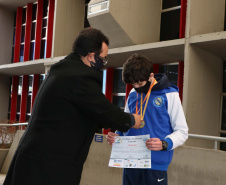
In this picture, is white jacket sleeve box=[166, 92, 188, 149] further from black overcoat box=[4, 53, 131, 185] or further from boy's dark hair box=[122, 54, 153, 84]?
black overcoat box=[4, 53, 131, 185]

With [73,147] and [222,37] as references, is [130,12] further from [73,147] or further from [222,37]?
[73,147]

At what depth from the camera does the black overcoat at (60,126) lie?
2324 millimetres

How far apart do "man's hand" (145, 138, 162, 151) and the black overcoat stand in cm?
44

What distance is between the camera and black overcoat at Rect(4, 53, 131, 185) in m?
2.32

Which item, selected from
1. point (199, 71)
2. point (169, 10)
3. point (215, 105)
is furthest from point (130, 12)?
point (215, 105)

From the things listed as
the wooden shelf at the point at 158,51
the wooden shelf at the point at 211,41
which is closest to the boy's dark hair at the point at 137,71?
the wooden shelf at the point at 211,41

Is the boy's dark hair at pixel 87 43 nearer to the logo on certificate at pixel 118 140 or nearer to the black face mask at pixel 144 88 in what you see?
the black face mask at pixel 144 88

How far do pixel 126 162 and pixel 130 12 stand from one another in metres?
6.69

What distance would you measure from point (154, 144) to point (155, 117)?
283 millimetres

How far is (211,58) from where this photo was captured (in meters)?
8.26

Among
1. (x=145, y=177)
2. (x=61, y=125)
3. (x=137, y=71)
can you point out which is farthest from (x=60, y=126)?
(x=145, y=177)

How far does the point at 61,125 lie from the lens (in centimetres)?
234

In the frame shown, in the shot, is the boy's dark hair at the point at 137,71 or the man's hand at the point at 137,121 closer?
the man's hand at the point at 137,121

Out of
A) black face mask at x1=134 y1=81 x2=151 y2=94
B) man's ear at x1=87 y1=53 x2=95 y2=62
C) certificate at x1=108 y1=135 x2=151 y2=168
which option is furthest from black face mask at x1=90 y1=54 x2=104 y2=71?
certificate at x1=108 y1=135 x2=151 y2=168
